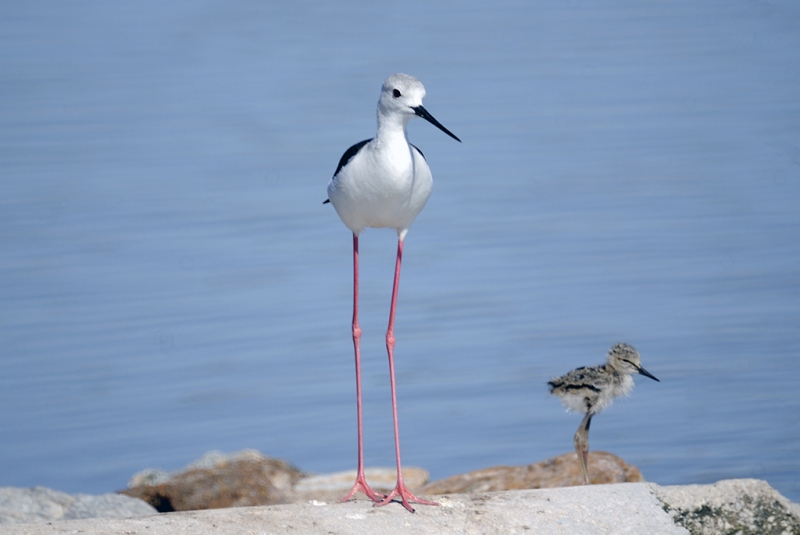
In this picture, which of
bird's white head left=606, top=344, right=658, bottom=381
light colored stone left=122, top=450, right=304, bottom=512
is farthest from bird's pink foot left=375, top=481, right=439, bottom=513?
bird's white head left=606, top=344, right=658, bottom=381

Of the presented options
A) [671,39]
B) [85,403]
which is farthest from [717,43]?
[85,403]

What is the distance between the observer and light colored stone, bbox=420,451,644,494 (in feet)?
23.4

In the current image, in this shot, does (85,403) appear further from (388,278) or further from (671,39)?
(671,39)

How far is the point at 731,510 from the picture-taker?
17.6 feet

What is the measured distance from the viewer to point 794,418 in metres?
8.39

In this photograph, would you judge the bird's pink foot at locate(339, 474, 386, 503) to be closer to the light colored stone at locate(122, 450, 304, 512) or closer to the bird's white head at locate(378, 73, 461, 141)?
the light colored stone at locate(122, 450, 304, 512)

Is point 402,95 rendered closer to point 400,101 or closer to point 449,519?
point 400,101

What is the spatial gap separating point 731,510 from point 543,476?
2006 mm

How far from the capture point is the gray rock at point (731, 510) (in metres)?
5.28

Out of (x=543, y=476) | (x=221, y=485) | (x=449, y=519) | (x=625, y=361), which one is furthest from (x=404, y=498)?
(x=625, y=361)

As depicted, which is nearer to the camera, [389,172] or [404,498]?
[404,498]

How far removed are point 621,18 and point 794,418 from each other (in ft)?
47.7

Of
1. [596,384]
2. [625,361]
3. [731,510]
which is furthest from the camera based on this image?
[625,361]

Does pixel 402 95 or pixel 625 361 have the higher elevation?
pixel 402 95
